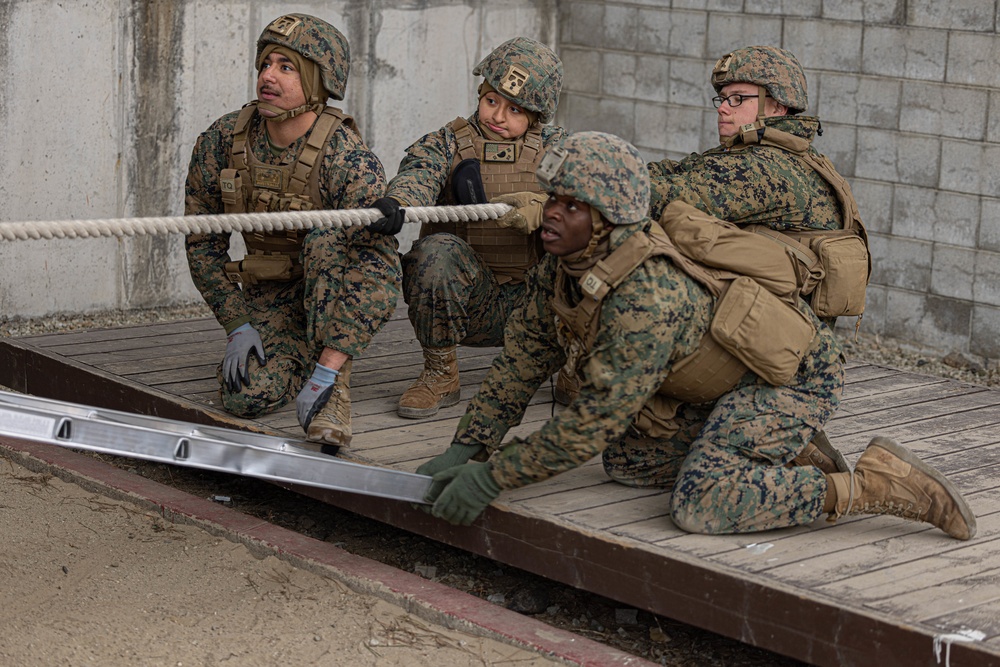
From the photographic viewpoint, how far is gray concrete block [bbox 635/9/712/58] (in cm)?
744

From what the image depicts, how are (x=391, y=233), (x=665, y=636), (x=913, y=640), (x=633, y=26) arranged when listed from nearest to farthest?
(x=913, y=640) < (x=665, y=636) < (x=391, y=233) < (x=633, y=26)

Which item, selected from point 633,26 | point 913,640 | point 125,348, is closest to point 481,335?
point 125,348

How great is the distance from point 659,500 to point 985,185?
304 cm

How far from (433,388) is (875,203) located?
2.80 metres

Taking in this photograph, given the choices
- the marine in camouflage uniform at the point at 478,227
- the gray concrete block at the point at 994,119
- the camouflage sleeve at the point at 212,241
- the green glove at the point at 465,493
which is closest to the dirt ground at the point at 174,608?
the green glove at the point at 465,493

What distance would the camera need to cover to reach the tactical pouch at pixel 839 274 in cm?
443

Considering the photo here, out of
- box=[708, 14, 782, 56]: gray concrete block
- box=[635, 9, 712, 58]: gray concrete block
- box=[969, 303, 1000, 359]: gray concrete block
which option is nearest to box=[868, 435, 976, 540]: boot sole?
box=[969, 303, 1000, 359]: gray concrete block

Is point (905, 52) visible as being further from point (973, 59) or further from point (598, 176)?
point (598, 176)

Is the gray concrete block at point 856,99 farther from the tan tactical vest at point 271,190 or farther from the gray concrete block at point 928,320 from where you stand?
the tan tactical vest at point 271,190

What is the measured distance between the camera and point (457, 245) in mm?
4895

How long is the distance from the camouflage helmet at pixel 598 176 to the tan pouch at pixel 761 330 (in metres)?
0.34

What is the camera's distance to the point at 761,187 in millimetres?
4414

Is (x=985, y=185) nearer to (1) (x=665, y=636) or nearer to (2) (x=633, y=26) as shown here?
(2) (x=633, y=26)

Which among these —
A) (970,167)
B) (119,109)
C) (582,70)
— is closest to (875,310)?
(970,167)
